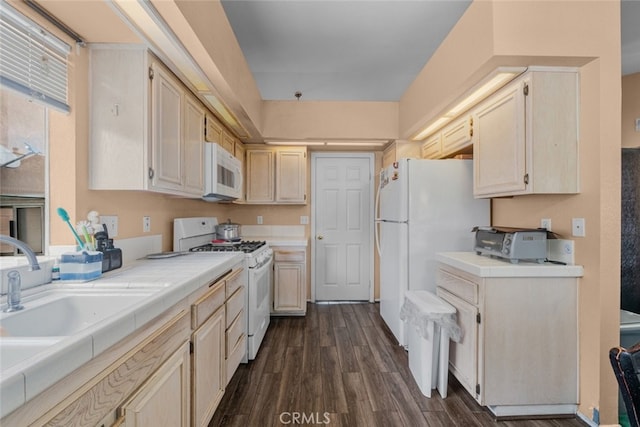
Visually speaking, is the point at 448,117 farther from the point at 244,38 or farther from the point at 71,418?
the point at 71,418

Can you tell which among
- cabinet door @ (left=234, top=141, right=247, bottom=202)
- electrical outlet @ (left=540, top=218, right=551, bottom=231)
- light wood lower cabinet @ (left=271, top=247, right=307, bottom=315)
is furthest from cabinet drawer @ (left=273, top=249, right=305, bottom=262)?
electrical outlet @ (left=540, top=218, right=551, bottom=231)

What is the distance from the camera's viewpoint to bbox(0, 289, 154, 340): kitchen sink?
948 mm

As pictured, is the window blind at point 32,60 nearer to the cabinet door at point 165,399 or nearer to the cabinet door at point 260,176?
the cabinet door at point 165,399

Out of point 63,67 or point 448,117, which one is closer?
point 63,67

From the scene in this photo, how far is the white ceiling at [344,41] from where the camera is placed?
2215 mm

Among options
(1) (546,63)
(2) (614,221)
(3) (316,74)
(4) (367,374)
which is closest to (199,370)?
(4) (367,374)

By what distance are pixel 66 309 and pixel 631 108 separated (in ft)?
15.1

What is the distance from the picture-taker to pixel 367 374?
2.15 m

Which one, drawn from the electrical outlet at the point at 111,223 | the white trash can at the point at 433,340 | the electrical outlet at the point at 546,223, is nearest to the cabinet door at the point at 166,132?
the electrical outlet at the point at 111,223

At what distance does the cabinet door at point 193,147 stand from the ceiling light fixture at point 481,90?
6.57 ft

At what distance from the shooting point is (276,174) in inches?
139

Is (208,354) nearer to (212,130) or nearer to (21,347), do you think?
(21,347)

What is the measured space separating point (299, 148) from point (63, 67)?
2390 mm
